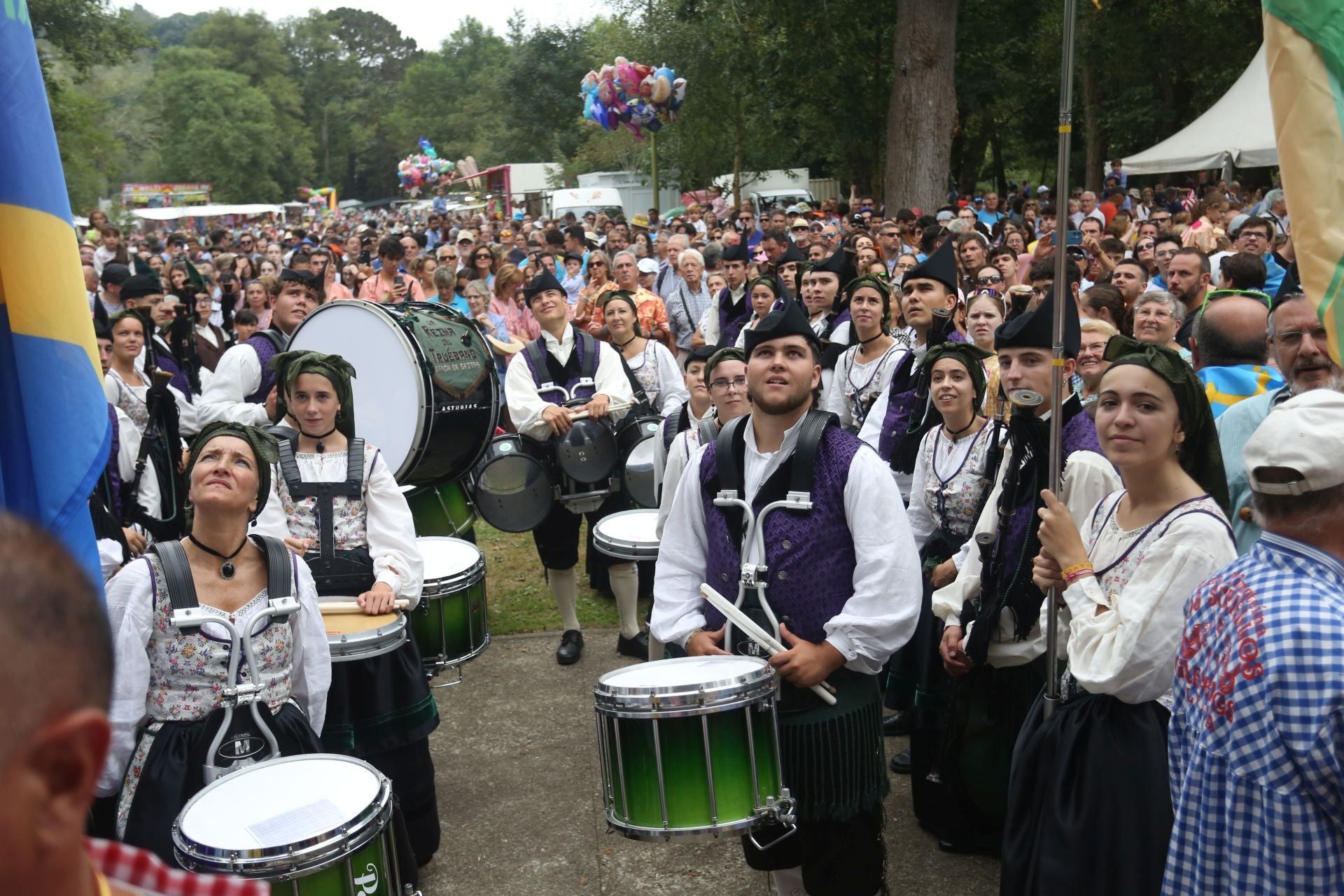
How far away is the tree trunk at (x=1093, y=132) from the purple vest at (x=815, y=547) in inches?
1175

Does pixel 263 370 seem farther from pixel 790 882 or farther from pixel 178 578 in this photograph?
pixel 790 882

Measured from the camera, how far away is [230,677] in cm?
356

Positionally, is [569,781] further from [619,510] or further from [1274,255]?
[1274,255]

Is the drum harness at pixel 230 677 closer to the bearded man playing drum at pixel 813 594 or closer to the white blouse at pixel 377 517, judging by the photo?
the white blouse at pixel 377 517

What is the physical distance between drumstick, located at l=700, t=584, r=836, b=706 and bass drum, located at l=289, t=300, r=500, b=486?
308 cm

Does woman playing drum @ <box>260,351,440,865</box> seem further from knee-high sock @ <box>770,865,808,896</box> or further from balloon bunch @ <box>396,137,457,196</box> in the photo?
balloon bunch @ <box>396,137,457,196</box>

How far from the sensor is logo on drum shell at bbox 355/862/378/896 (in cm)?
314

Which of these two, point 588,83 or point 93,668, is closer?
point 93,668

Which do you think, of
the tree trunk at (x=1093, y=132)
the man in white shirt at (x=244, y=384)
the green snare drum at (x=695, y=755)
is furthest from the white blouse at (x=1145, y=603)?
the tree trunk at (x=1093, y=132)

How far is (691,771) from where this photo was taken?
10.5 ft

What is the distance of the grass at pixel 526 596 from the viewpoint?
7547 mm

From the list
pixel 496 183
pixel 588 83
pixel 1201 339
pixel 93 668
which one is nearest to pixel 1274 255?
pixel 1201 339

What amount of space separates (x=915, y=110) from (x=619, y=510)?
38.5 ft

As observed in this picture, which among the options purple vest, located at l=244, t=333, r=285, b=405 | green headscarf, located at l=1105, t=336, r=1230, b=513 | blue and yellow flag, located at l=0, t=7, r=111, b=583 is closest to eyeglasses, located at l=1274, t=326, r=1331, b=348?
green headscarf, located at l=1105, t=336, r=1230, b=513
